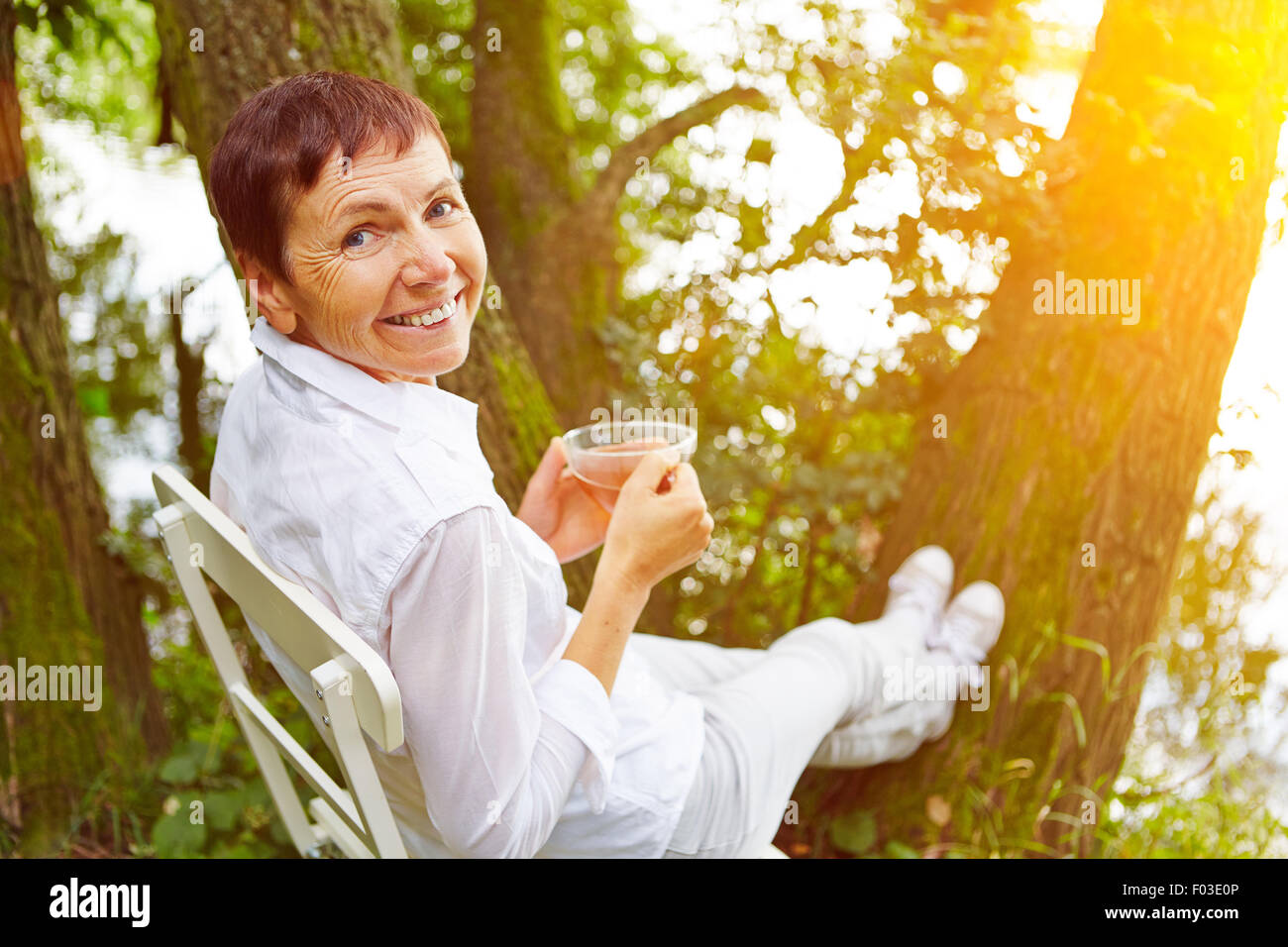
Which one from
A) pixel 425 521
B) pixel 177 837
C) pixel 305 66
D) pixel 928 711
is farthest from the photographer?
pixel 177 837

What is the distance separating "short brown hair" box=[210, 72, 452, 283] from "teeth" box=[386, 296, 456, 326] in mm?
145

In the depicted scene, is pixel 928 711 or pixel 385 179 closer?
pixel 385 179

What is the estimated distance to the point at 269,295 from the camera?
129 cm

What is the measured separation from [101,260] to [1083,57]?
101 inches

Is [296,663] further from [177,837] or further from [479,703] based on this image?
[177,837]

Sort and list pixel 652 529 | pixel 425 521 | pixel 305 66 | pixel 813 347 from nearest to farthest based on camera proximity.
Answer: pixel 425 521
pixel 652 529
pixel 305 66
pixel 813 347

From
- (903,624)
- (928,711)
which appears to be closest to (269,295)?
(903,624)

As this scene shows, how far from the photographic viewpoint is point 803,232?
2586mm

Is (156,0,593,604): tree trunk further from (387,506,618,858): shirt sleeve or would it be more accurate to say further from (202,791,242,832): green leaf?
(202,791,242,832): green leaf

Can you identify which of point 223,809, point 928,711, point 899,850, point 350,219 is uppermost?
point 350,219

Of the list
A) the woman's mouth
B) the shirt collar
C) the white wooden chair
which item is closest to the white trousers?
the white wooden chair

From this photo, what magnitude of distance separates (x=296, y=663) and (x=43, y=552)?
1229 mm

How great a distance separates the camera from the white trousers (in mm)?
1545
